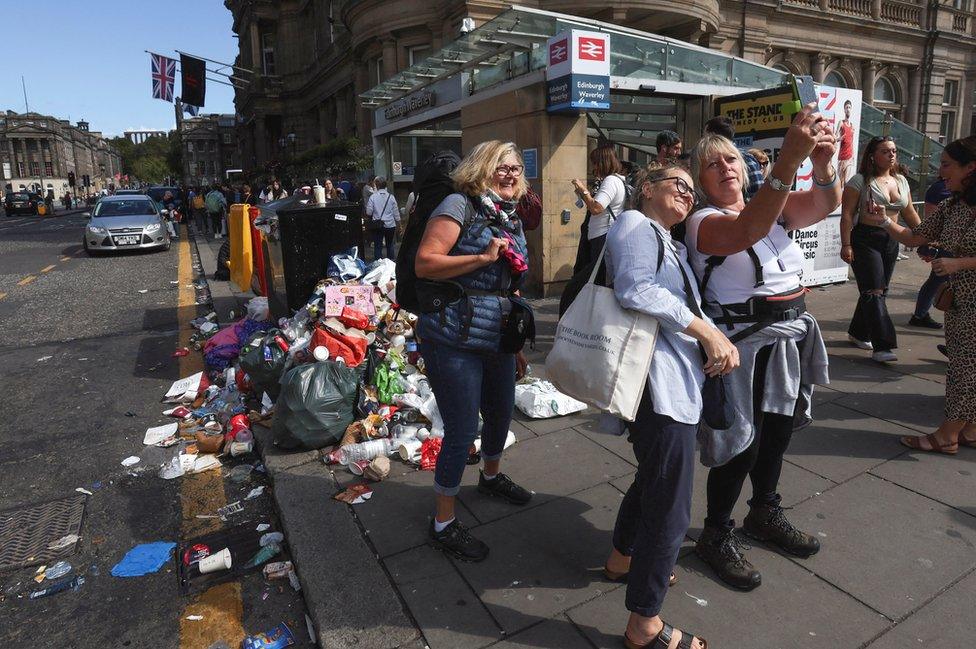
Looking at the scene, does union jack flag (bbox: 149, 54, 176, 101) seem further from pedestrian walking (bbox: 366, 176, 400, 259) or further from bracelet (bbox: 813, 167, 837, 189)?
bracelet (bbox: 813, 167, 837, 189)

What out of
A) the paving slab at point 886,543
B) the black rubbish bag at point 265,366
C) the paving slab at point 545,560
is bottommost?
the paving slab at point 545,560

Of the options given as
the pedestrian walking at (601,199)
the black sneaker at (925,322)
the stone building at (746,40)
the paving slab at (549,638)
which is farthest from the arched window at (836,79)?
the paving slab at (549,638)

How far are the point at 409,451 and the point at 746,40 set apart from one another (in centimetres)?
2483

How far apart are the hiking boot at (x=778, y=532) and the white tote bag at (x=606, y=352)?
125 centimetres

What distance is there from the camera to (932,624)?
2.31 m

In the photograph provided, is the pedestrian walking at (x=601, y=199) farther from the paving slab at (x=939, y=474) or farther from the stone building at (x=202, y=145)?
the stone building at (x=202, y=145)

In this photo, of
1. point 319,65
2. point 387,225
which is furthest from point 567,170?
point 319,65

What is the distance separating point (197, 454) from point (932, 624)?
4237 millimetres

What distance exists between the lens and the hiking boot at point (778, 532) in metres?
2.73

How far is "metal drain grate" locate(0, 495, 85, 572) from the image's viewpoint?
3148mm

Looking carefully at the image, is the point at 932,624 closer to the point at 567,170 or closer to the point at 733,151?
the point at 733,151

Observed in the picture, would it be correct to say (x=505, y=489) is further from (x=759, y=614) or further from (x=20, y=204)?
(x=20, y=204)

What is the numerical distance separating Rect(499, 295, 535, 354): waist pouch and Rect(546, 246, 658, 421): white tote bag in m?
0.53

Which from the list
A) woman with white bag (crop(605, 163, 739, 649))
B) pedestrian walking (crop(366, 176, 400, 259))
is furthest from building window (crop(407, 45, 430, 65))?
woman with white bag (crop(605, 163, 739, 649))
